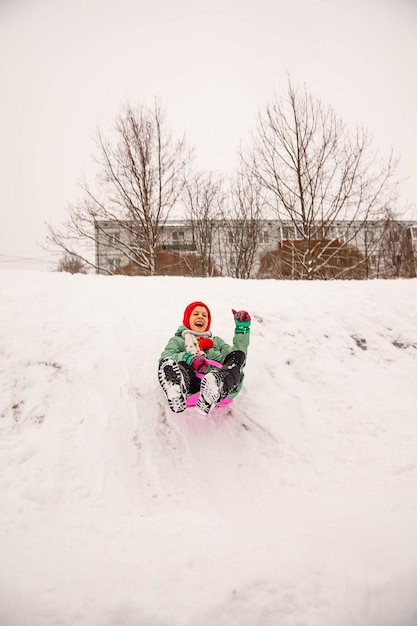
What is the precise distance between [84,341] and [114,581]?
274cm

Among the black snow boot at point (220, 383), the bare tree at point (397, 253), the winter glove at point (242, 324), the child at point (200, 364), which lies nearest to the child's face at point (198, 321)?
the child at point (200, 364)

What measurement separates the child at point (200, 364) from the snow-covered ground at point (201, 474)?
0.46 metres

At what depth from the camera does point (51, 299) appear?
16.2ft

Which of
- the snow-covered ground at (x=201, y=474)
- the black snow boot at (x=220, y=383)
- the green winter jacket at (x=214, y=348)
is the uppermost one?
the green winter jacket at (x=214, y=348)

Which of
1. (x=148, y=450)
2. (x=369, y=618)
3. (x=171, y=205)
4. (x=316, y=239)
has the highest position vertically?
(x=171, y=205)

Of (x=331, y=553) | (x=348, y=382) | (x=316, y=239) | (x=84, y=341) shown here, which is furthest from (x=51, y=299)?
(x=316, y=239)

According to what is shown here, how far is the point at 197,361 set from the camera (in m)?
3.27

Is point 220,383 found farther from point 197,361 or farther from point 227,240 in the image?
point 227,240

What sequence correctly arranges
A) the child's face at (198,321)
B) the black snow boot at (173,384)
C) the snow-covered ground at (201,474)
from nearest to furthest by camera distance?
1. the snow-covered ground at (201,474)
2. the black snow boot at (173,384)
3. the child's face at (198,321)

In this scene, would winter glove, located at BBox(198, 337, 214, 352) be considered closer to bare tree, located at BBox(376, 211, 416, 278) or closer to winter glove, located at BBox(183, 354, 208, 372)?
winter glove, located at BBox(183, 354, 208, 372)

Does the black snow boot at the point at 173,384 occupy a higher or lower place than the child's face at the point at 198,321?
lower

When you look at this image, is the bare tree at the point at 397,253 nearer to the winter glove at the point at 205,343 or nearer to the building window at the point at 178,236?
the building window at the point at 178,236

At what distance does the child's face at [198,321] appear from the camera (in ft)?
12.3

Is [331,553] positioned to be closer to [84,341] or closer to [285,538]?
[285,538]
